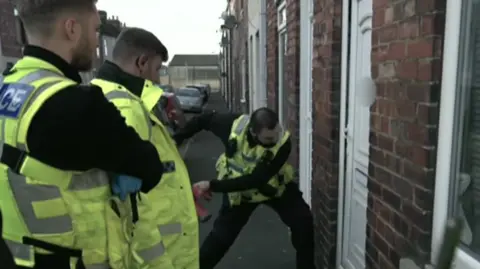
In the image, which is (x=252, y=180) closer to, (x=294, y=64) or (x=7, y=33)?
(x=294, y=64)

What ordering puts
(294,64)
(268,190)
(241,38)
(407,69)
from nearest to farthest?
(407,69), (268,190), (294,64), (241,38)

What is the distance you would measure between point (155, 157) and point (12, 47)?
13.3 m

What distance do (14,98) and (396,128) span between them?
5.63ft

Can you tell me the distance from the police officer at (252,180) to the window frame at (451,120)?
1747 mm

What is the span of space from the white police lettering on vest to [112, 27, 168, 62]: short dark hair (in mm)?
964

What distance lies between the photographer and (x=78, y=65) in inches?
66.1

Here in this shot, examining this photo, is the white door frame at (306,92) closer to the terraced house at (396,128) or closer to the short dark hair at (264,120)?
the terraced house at (396,128)

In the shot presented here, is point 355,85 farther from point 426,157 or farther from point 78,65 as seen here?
point 78,65

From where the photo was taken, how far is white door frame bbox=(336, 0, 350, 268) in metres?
3.29

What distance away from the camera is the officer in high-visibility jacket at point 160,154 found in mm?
2039

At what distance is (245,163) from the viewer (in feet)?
12.3

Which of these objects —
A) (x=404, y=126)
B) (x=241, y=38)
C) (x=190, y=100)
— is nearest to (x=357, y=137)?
(x=404, y=126)

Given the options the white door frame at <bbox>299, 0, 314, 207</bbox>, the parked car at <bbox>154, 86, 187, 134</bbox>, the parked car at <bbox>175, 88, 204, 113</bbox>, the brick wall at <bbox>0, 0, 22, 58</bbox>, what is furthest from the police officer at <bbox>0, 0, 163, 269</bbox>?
the parked car at <bbox>175, 88, 204, 113</bbox>

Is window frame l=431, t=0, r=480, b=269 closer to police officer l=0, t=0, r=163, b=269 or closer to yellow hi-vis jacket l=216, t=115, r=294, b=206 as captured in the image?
police officer l=0, t=0, r=163, b=269
